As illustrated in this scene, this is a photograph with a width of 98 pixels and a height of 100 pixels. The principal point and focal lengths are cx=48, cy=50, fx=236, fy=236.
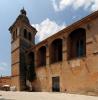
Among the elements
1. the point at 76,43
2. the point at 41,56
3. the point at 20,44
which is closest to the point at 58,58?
the point at 76,43

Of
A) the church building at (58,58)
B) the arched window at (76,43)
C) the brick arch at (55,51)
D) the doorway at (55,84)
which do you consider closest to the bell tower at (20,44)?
the church building at (58,58)

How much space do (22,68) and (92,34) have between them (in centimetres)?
1436

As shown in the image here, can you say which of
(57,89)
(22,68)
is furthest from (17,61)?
(57,89)

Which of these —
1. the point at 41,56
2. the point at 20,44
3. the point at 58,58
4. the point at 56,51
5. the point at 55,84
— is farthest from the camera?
the point at 20,44

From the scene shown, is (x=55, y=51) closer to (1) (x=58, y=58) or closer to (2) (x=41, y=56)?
(1) (x=58, y=58)

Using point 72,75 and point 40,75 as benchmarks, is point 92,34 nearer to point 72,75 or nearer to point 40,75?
point 72,75

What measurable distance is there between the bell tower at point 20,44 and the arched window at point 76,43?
10097mm

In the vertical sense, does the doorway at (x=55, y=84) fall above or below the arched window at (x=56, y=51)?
below

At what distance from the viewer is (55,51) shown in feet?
89.5

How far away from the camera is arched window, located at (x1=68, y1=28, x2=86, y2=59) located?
23.6m

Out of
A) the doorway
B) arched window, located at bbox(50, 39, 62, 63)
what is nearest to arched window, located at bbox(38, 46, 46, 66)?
arched window, located at bbox(50, 39, 62, 63)

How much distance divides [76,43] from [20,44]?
10705mm

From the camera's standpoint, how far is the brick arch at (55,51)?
88.1 feet

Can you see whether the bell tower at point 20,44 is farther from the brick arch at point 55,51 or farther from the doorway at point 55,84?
the doorway at point 55,84
